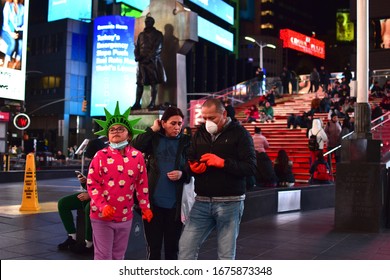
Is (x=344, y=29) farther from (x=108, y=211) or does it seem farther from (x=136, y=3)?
(x=108, y=211)

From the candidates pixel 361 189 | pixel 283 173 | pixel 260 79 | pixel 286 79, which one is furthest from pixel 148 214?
pixel 286 79

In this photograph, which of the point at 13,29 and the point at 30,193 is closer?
the point at 30,193

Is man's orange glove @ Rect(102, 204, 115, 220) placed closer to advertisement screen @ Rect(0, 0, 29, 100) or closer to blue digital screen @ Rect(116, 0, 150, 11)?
advertisement screen @ Rect(0, 0, 29, 100)

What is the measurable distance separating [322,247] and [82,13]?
61900 mm

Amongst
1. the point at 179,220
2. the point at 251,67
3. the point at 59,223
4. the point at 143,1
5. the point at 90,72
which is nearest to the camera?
the point at 179,220

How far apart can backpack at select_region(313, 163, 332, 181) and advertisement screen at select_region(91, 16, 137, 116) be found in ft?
146

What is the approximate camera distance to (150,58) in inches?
547

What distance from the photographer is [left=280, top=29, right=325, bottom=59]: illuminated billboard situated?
103188 mm

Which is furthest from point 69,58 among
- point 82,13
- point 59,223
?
point 59,223

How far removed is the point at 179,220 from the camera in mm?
5223

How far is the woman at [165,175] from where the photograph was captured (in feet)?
17.0

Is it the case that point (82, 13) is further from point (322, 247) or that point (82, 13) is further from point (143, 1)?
point (322, 247)

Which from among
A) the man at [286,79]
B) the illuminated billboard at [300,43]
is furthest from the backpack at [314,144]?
the illuminated billboard at [300,43]

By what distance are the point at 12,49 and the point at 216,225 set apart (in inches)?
1165
